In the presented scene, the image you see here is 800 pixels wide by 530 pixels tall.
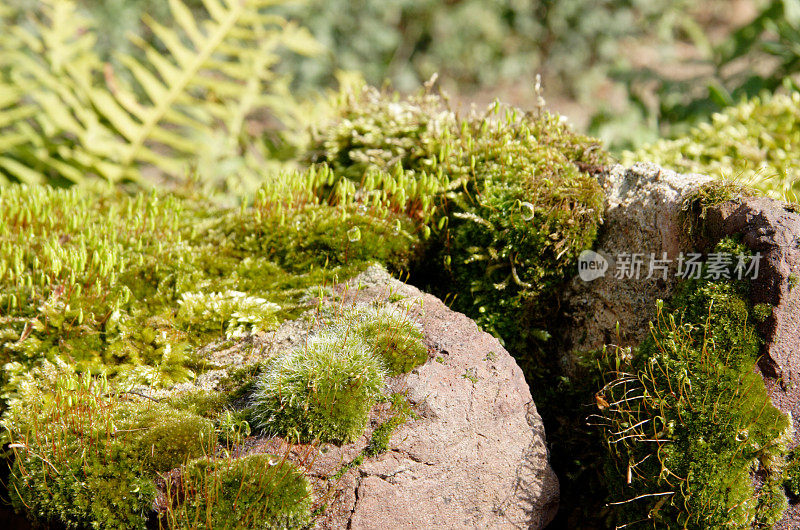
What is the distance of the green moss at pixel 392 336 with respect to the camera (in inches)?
112

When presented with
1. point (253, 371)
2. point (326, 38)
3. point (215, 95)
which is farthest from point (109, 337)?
point (326, 38)

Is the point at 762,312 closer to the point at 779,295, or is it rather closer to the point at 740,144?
the point at 779,295

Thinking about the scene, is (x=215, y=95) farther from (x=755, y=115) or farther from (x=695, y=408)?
(x=695, y=408)

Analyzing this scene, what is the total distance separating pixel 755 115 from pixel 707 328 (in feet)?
11.3

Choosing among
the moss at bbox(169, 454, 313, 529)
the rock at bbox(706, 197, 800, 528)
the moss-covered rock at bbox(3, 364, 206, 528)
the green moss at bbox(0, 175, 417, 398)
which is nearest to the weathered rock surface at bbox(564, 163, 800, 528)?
the rock at bbox(706, 197, 800, 528)

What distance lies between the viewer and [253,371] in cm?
296

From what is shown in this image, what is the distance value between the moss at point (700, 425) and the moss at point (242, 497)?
4.68 ft

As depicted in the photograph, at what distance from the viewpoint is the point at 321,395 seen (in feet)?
8.40

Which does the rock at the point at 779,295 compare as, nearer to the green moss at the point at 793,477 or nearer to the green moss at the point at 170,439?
the green moss at the point at 793,477

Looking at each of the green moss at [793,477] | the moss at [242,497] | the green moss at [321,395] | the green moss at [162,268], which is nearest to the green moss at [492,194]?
the green moss at [162,268]

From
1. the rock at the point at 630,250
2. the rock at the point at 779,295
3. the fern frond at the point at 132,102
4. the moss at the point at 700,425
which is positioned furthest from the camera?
the fern frond at the point at 132,102

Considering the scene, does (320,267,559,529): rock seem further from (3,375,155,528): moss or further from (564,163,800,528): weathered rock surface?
(3,375,155,528): moss

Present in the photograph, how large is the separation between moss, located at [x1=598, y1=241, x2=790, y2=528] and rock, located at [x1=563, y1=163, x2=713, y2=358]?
28 cm

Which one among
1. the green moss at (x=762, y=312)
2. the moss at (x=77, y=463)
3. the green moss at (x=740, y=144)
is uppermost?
the green moss at (x=740, y=144)
